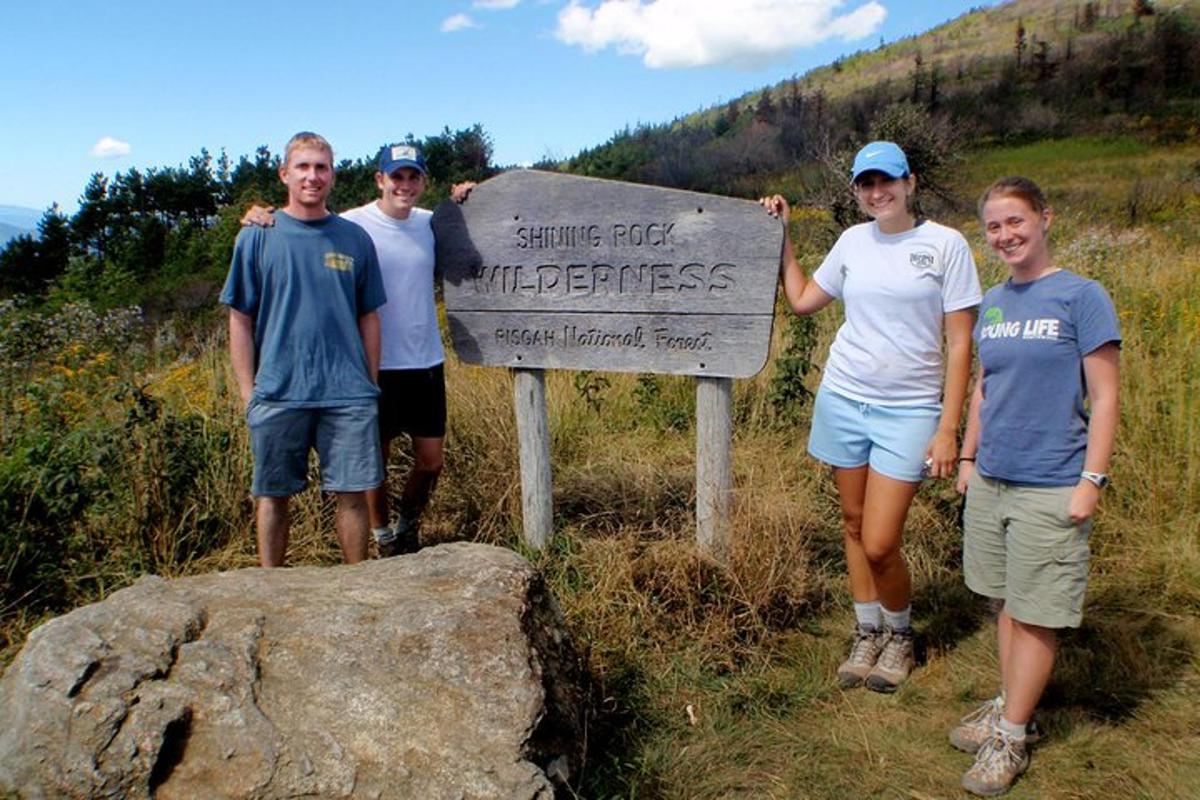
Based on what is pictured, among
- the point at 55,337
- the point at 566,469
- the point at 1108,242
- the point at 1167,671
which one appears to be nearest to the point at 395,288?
the point at 566,469

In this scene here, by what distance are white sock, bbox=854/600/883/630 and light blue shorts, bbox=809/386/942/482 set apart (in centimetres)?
60

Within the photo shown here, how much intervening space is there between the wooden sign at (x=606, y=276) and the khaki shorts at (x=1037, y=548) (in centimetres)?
111

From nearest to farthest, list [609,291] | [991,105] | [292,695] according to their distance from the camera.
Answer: [292,695], [609,291], [991,105]

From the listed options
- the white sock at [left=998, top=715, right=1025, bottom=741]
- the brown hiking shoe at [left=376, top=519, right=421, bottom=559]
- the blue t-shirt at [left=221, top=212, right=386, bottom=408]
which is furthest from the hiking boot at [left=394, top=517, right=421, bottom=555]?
the white sock at [left=998, top=715, right=1025, bottom=741]

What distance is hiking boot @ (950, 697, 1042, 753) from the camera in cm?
283

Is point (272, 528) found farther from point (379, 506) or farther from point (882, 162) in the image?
point (882, 162)

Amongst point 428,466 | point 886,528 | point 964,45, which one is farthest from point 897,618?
point 964,45

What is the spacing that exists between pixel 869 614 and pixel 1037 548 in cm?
90

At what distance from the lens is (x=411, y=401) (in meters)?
3.72

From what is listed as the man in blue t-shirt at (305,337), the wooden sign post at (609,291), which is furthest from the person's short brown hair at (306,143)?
the wooden sign post at (609,291)

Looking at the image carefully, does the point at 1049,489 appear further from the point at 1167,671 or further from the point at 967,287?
the point at 1167,671

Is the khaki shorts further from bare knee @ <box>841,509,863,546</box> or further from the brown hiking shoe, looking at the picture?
the brown hiking shoe

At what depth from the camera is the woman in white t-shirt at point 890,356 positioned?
9.06 feet

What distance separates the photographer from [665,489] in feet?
14.9
